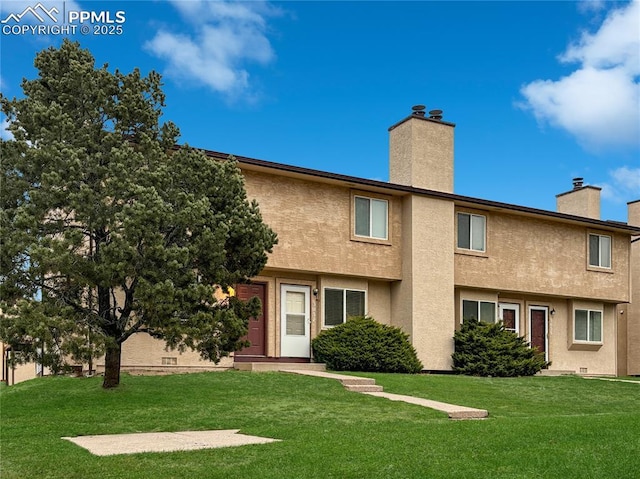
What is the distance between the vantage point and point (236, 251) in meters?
14.9

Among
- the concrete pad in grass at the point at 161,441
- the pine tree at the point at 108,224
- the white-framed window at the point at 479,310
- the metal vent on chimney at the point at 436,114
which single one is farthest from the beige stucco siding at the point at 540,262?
the concrete pad in grass at the point at 161,441

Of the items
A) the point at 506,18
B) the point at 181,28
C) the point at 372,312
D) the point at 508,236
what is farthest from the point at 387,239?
the point at 181,28

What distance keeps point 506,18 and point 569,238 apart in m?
9.61

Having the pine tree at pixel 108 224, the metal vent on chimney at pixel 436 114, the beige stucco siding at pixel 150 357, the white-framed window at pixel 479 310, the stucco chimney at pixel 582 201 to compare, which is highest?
the metal vent on chimney at pixel 436 114

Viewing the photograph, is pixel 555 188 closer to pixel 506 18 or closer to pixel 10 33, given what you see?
pixel 506 18

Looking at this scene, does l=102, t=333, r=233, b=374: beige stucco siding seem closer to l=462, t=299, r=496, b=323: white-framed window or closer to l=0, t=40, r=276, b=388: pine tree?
l=0, t=40, r=276, b=388: pine tree

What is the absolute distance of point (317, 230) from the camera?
21.7 meters

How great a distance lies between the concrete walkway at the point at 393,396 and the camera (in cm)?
1400

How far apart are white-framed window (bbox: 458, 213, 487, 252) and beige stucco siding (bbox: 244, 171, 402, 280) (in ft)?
8.45

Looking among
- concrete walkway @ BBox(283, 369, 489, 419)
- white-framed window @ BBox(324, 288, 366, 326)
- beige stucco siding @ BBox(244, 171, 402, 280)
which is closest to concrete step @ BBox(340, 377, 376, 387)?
concrete walkway @ BBox(283, 369, 489, 419)

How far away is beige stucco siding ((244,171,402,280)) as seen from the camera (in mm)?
20906

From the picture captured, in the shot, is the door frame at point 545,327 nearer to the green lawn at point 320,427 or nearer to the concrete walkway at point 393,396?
the green lawn at point 320,427

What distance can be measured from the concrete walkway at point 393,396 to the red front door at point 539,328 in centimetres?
1099

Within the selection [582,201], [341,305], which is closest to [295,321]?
[341,305]
